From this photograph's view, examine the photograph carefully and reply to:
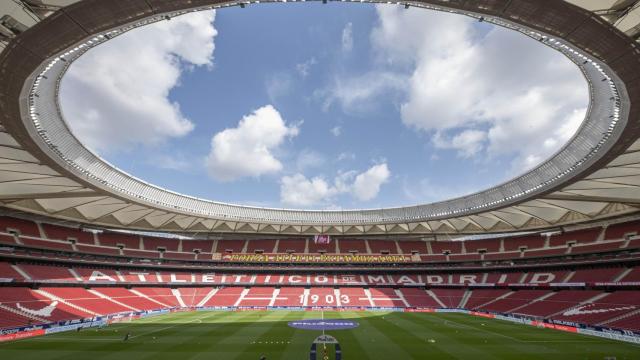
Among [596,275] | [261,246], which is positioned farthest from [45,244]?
[596,275]

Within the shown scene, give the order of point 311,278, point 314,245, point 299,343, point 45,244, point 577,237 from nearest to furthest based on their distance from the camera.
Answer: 1. point 299,343
2. point 45,244
3. point 577,237
4. point 311,278
5. point 314,245

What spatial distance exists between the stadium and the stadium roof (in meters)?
0.13

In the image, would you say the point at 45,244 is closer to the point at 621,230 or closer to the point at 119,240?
the point at 119,240

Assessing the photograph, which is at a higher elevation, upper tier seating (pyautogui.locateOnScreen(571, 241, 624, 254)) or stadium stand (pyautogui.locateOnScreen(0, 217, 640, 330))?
upper tier seating (pyautogui.locateOnScreen(571, 241, 624, 254))

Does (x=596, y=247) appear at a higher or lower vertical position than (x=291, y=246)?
lower

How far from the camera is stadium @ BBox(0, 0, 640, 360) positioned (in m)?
17.0

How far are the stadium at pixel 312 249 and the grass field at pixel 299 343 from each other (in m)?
0.29

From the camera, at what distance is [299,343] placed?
2541cm

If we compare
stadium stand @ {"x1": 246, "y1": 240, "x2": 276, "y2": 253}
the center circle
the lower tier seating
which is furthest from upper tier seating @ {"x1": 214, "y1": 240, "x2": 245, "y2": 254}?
the center circle

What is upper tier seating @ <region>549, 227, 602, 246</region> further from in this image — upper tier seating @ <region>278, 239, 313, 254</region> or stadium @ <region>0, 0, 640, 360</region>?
upper tier seating @ <region>278, 239, 313, 254</region>

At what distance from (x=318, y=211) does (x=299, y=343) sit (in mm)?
34922

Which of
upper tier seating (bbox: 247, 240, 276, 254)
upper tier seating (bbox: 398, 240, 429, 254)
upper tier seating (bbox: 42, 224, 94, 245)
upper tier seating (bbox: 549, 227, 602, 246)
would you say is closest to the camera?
upper tier seating (bbox: 549, 227, 602, 246)

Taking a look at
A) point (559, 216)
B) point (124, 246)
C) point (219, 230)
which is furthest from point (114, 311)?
point (559, 216)

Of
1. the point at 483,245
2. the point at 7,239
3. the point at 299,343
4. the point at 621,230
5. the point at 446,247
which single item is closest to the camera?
the point at 299,343
